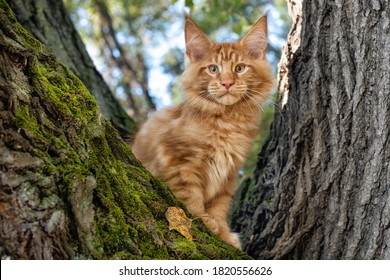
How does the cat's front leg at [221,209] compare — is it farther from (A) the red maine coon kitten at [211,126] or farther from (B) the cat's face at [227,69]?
(B) the cat's face at [227,69]

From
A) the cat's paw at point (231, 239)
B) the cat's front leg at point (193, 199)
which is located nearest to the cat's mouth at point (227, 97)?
the cat's front leg at point (193, 199)

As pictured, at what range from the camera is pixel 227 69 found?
305cm

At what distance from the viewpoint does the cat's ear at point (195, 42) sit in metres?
3.10

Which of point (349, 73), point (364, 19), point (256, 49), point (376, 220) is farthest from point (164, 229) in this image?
point (256, 49)

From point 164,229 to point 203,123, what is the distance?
1.01 meters

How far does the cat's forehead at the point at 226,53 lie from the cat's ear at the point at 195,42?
60mm

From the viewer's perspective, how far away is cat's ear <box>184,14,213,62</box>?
3098mm

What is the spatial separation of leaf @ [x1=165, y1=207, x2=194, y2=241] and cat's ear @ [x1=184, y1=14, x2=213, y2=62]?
129 centimetres

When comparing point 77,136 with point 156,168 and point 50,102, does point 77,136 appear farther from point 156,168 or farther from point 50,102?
point 156,168

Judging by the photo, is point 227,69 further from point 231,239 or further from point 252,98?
point 231,239

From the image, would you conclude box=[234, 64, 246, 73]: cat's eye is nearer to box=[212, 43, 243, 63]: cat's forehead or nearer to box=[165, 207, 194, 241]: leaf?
box=[212, 43, 243, 63]: cat's forehead

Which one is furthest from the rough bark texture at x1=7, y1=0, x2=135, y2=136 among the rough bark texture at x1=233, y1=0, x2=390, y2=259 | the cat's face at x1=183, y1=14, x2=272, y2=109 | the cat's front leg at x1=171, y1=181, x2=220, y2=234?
the rough bark texture at x1=233, y1=0, x2=390, y2=259

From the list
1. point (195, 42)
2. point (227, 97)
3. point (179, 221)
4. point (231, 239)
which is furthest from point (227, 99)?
point (179, 221)

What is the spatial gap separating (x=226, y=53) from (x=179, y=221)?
1.35 m
